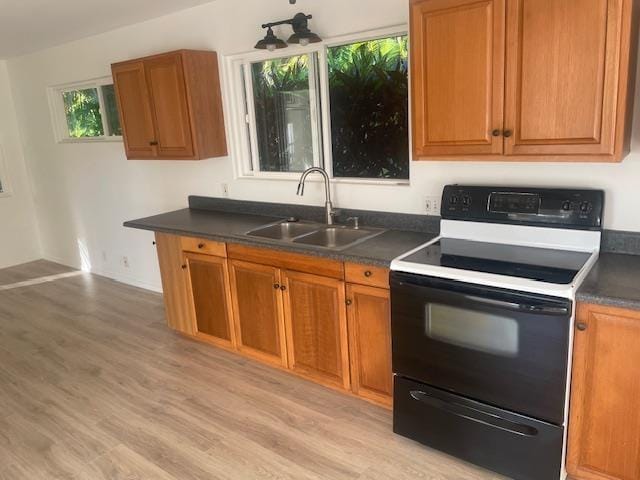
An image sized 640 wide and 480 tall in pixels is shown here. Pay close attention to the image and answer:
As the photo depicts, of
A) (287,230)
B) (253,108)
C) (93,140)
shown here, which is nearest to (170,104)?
(253,108)

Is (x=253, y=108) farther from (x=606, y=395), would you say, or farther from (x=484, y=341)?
(x=606, y=395)

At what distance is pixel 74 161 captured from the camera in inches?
205

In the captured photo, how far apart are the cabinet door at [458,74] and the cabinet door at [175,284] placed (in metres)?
1.89

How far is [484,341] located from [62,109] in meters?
4.86

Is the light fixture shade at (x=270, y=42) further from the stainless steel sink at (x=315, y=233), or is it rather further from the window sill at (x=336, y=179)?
the stainless steel sink at (x=315, y=233)

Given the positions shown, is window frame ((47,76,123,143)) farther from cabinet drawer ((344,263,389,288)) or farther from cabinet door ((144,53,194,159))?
cabinet drawer ((344,263,389,288))

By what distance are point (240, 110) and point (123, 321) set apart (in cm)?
194

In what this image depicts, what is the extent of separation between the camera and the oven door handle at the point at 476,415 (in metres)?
2.04

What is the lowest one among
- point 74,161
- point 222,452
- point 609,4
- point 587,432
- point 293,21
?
point 222,452

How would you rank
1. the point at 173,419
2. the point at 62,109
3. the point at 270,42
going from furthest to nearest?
1. the point at 62,109
2. the point at 270,42
3. the point at 173,419

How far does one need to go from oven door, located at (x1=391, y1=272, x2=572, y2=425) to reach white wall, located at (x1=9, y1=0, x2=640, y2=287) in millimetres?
731

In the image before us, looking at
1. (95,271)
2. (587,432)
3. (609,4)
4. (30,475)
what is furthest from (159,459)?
(95,271)

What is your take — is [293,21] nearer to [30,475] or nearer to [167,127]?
[167,127]

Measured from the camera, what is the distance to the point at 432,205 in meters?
2.82
